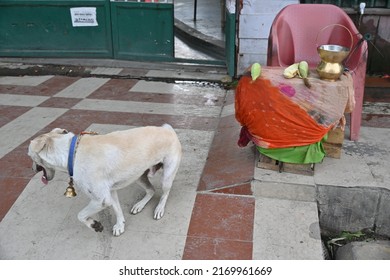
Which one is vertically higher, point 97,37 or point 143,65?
point 97,37

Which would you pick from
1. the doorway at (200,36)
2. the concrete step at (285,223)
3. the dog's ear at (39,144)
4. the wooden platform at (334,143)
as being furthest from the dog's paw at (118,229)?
the doorway at (200,36)

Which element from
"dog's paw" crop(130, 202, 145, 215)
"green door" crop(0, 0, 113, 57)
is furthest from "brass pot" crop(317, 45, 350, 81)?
"green door" crop(0, 0, 113, 57)

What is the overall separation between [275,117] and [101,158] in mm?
1544

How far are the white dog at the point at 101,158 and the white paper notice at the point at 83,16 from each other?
16.2 feet

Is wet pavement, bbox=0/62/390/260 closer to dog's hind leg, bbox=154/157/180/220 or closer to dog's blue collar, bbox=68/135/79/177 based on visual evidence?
dog's hind leg, bbox=154/157/180/220

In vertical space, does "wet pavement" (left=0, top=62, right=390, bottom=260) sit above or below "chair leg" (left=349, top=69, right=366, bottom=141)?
below

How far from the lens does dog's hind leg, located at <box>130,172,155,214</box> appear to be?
3.29m

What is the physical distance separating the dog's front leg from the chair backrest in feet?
9.08

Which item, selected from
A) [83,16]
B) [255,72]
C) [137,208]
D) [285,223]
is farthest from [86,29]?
[285,223]

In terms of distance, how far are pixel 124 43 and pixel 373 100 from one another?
14.3 ft

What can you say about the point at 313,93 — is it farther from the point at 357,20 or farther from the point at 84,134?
the point at 357,20

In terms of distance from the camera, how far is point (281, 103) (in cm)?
341

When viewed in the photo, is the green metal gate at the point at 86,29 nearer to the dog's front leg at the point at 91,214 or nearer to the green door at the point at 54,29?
the green door at the point at 54,29

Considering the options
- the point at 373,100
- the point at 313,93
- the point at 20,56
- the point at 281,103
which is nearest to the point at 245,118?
the point at 281,103
